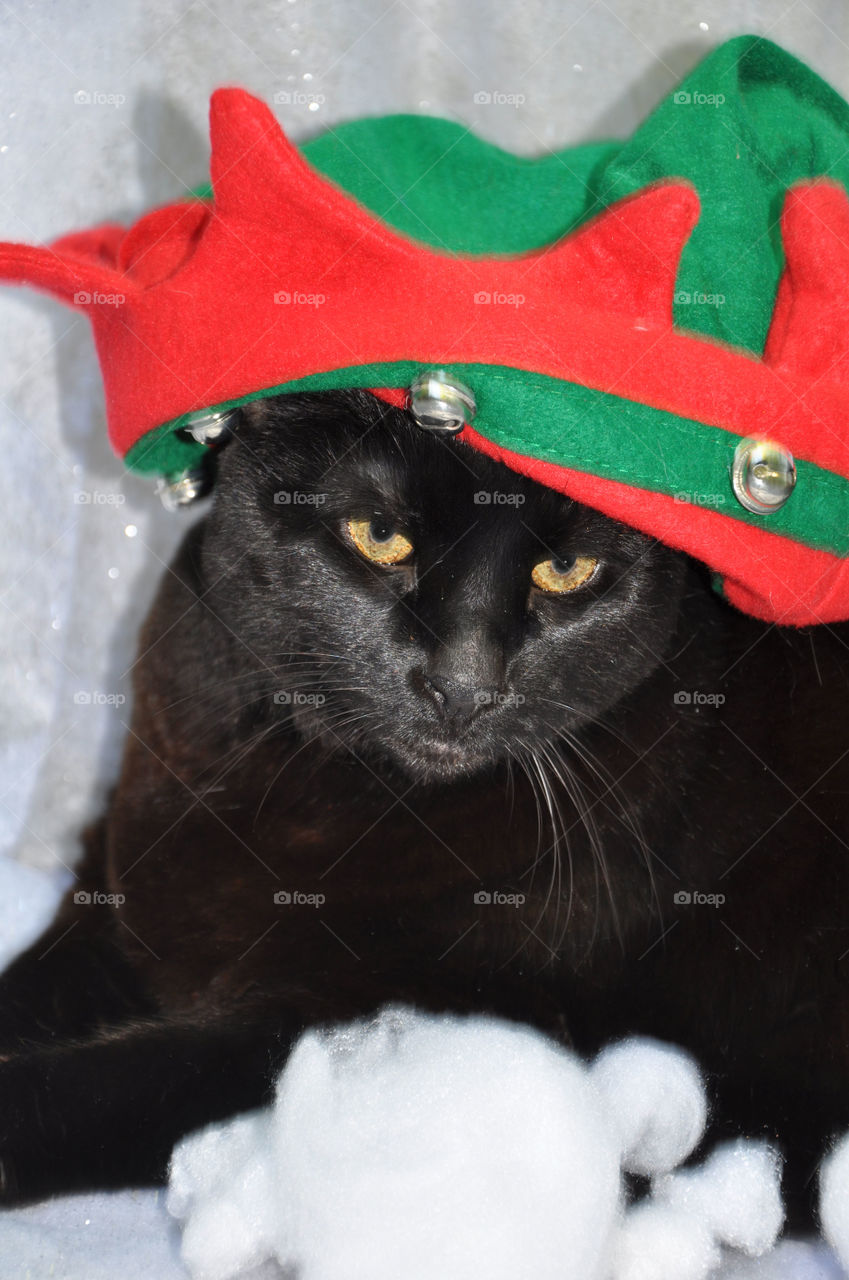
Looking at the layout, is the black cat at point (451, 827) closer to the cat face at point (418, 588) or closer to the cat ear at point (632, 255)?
the cat face at point (418, 588)

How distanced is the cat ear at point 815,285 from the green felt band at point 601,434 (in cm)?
7

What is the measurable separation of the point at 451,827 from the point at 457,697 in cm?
17

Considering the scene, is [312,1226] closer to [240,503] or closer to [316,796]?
[316,796]

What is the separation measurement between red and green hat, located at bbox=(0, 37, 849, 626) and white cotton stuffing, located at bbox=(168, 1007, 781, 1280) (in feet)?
1.32

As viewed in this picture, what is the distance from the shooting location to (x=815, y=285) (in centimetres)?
80

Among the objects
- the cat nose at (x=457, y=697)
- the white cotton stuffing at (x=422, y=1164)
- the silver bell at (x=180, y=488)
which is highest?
the cat nose at (x=457, y=697)

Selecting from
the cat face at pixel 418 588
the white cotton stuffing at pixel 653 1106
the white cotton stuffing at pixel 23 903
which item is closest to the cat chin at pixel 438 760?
the cat face at pixel 418 588

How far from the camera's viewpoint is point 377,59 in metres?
1.40

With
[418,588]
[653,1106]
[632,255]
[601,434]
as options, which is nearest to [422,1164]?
[653,1106]

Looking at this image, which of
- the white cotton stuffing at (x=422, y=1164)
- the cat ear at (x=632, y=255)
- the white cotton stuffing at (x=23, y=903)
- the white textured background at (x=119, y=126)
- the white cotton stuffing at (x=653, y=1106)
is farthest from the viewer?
the white textured background at (x=119, y=126)

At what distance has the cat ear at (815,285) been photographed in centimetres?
80

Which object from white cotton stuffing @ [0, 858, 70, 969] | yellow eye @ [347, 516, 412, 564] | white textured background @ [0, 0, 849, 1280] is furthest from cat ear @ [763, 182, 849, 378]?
white cotton stuffing @ [0, 858, 70, 969]

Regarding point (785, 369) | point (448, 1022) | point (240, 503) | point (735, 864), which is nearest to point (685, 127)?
point (785, 369)

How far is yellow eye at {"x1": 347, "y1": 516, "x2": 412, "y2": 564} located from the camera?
37.8 inches
